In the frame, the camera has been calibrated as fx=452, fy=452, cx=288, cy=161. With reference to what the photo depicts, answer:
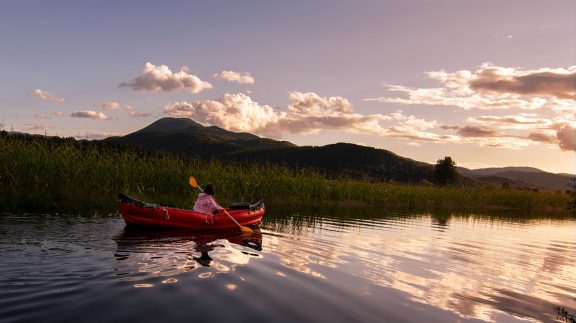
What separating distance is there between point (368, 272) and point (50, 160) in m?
14.6

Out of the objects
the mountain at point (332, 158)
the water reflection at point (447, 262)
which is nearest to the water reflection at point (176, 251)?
the water reflection at point (447, 262)

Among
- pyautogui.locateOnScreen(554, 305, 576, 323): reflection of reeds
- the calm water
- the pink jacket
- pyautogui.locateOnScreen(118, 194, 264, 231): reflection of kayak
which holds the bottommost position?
pyautogui.locateOnScreen(554, 305, 576, 323): reflection of reeds

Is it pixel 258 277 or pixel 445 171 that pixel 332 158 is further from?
pixel 258 277

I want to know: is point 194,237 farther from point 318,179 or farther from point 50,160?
point 318,179

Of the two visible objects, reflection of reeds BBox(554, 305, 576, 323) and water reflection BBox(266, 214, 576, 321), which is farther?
water reflection BBox(266, 214, 576, 321)

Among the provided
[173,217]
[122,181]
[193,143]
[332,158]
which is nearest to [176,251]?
[173,217]

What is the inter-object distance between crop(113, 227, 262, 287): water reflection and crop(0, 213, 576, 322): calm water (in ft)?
0.08

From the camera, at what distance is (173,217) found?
43.1 feet

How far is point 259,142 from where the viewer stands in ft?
547

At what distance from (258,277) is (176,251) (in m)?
2.64

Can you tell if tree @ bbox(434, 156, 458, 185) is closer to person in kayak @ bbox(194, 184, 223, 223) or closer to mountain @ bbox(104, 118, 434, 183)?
mountain @ bbox(104, 118, 434, 183)

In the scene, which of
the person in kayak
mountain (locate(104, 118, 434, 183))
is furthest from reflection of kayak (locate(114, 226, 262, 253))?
mountain (locate(104, 118, 434, 183))

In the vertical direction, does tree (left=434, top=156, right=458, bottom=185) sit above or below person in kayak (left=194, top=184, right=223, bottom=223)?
above

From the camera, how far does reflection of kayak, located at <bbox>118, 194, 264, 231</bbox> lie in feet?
41.6
